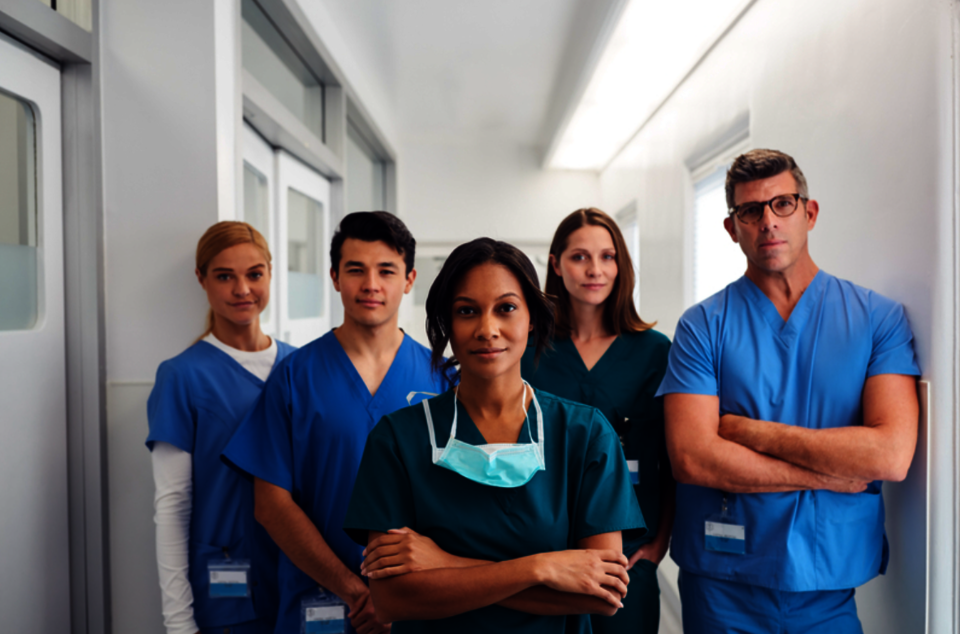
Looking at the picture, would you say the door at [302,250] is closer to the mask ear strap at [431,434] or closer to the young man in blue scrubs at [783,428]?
the mask ear strap at [431,434]

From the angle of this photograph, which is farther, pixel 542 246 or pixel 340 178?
pixel 542 246

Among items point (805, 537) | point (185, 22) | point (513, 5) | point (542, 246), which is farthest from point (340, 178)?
point (805, 537)

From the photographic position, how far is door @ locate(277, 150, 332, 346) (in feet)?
9.41

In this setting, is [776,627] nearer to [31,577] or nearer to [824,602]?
[824,602]

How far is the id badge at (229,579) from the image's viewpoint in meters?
1.43

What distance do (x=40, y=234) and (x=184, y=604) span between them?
1063mm

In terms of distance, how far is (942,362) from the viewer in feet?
3.95

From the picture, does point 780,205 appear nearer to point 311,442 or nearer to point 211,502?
point 311,442

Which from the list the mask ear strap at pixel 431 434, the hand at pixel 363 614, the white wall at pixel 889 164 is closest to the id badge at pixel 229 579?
the hand at pixel 363 614

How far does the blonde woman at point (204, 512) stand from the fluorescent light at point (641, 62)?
2.13m

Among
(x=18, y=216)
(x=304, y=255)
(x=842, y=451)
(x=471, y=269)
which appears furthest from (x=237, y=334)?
(x=304, y=255)

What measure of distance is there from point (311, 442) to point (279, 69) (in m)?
2.06

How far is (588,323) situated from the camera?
167cm

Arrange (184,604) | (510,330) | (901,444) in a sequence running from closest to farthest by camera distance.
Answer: (510,330), (901,444), (184,604)
